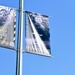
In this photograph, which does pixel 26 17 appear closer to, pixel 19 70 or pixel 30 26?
pixel 30 26

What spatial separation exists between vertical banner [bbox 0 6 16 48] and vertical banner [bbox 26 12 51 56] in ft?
3.37

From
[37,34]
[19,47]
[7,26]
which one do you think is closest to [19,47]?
[19,47]

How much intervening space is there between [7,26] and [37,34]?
2125 mm

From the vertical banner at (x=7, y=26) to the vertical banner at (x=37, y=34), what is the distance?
3.37 ft

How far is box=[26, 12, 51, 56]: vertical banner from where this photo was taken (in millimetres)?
26641

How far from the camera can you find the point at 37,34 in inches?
1069

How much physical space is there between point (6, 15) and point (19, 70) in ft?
12.3

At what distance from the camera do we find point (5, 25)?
26.2 metres

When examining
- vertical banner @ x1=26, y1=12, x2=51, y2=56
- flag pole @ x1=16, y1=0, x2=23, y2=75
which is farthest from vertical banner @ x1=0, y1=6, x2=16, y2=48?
vertical banner @ x1=26, y1=12, x2=51, y2=56

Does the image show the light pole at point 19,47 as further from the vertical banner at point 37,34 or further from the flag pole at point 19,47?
the vertical banner at point 37,34

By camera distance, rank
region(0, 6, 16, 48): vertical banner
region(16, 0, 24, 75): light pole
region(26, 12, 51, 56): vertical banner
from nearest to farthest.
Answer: region(16, 0, 24, 75): light pole, region(0, 6, 16, 48): vertical banner, region(26, 12, 51, 56): vertical banner

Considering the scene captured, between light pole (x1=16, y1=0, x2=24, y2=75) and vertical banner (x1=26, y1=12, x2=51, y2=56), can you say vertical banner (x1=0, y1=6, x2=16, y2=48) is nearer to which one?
light pole (x1=16, y1=0, x2=24, y2=75)

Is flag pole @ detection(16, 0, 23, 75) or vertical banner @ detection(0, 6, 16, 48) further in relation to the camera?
vertical banner @ detection(0, 6, 16, 48)

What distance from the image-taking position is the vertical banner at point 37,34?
26.6 m
